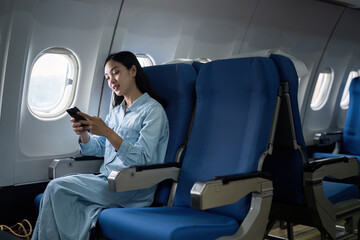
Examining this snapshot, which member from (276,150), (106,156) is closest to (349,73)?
(276,150)

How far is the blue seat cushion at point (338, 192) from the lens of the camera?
3.22 m

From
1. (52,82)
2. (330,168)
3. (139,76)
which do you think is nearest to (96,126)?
(139,76)

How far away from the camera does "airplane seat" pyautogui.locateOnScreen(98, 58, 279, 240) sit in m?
2.37

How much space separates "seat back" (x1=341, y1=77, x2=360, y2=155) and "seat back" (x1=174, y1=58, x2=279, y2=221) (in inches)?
120

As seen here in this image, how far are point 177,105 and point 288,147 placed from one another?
2.65 feet

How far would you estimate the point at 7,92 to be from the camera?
3.54 m

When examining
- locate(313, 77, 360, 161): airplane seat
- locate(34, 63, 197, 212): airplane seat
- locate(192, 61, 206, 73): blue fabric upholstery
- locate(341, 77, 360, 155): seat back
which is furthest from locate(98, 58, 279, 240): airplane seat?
locate(341, 77, 360, 155): seat back

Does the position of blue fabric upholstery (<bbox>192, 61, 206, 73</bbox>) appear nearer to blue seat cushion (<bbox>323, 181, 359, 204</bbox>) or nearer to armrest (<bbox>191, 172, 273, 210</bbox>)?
armrest (<bbox>191, 172, 273, 210</bbox>)

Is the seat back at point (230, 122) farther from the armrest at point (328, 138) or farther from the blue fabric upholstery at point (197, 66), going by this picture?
the armrest at point (328, 138)

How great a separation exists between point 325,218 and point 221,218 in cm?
85

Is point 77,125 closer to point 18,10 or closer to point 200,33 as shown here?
point 18,10

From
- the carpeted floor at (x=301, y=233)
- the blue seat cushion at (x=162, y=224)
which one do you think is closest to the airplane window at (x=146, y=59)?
the carpeted floor at (x=301, y=233)

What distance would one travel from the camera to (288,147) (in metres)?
3.04

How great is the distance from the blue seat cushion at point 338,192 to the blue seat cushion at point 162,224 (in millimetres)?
995
